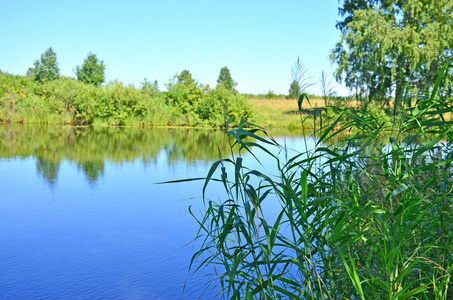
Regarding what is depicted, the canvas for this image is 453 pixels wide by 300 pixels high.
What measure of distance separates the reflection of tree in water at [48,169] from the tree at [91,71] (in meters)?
26.3

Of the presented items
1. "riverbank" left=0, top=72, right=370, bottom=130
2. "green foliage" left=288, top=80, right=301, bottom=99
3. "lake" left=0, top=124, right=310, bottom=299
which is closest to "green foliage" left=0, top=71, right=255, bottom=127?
"riverbank" left=0, top=72, right=370, bottom=130

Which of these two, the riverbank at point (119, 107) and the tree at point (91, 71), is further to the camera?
the tree at point (91, 71)

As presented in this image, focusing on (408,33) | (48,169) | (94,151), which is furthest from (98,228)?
(408,33)

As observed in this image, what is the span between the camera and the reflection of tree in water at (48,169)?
7303mm

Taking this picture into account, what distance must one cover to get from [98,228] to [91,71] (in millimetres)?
32719

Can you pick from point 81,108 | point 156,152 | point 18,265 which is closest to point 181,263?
point 18,265

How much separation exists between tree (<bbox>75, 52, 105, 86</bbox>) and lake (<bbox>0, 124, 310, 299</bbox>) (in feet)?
85.7

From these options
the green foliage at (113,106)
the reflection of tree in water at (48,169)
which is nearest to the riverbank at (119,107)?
the green foliage at (113,106)

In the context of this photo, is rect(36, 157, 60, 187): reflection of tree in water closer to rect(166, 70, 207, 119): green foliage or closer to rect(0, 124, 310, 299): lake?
rect(0, 124, 310, 299): lake

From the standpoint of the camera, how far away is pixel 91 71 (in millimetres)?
35312

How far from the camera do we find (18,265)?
3568 millimetres

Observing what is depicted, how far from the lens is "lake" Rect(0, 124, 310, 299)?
329cm

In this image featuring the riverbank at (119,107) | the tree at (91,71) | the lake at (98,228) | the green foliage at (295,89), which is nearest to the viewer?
the green foliage at (295,89)

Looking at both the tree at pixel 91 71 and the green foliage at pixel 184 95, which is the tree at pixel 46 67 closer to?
the tree at pixel 91 71
